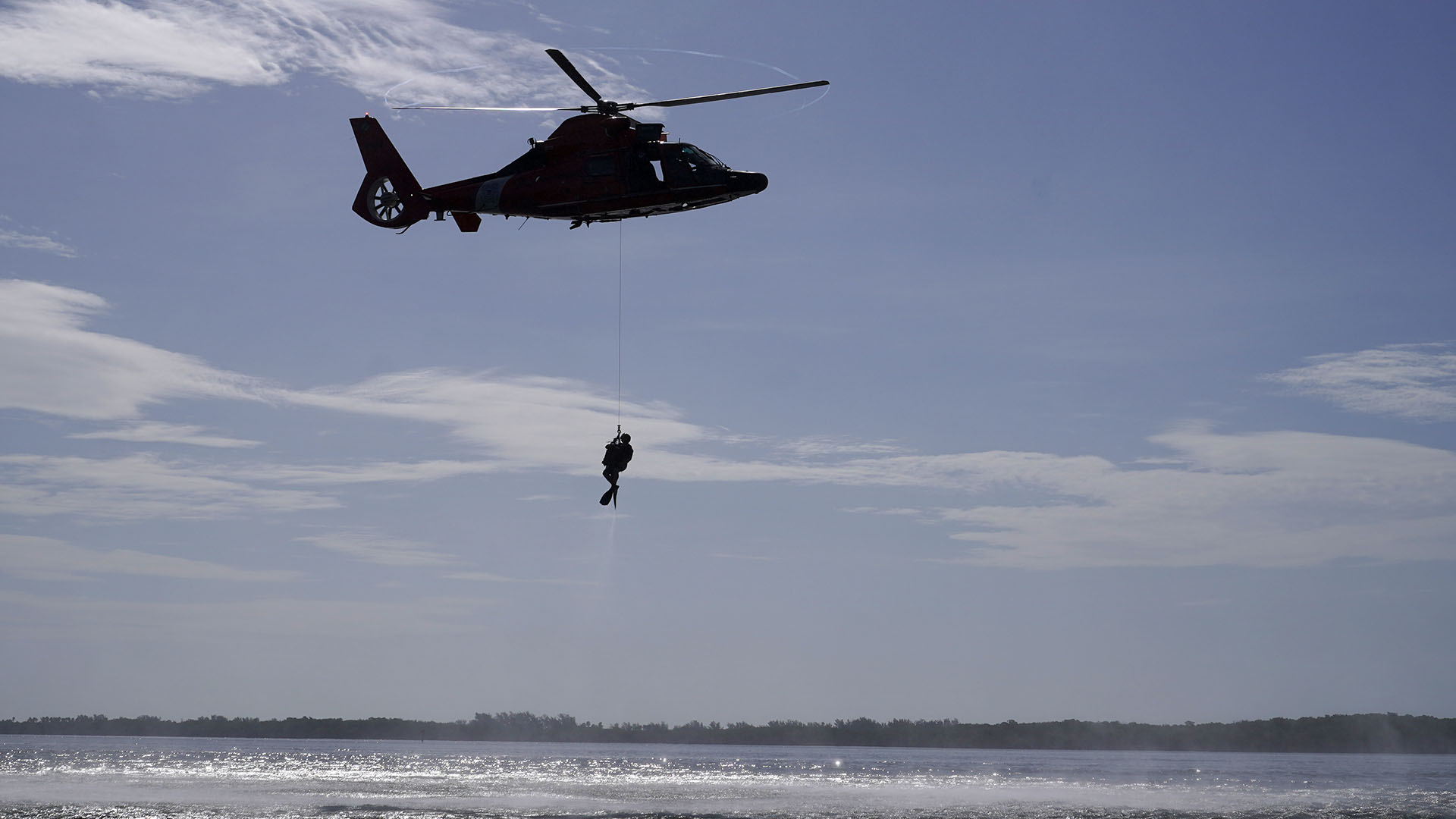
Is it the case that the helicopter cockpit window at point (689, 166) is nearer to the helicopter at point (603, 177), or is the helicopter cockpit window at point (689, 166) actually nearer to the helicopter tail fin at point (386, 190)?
the helicopter at point (603, 177)

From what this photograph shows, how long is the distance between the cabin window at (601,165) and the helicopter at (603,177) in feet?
0.06

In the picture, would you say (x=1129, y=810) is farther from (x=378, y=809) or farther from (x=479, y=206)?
(x=479, y=206)

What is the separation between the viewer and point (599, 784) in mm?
92062

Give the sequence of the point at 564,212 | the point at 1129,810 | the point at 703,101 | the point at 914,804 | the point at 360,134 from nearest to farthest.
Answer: the point at 703,101 < the point at 564,212 < the point at 360,134 < the point at 1129,810 < the point at 914,804

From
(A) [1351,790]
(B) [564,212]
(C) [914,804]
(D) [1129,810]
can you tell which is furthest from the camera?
(A) [1351,790]

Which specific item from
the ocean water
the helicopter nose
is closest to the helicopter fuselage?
the helicopter nose

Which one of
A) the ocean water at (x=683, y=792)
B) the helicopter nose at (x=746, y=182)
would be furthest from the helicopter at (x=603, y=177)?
the ocean water at (x=683, y=792)

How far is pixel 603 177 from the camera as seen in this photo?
3033 cm

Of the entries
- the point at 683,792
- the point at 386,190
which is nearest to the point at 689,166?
the point at 386,190

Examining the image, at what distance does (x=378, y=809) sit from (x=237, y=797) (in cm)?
1731

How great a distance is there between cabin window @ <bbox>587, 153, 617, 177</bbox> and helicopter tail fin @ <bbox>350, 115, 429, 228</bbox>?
635 centimetres

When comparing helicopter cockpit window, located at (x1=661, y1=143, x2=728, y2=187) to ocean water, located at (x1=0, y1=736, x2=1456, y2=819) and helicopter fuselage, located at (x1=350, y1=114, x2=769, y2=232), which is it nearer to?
helicopter fuselage, located at (x1=350, y1=114, x2=769, y2=232)

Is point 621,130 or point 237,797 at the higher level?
point 621,130

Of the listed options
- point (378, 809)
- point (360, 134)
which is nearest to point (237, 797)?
point (378, 809)
